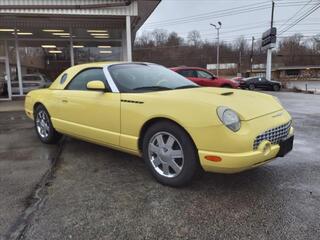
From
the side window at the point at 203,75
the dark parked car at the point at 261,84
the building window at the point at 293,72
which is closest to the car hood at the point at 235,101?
the side window at the point at 203,75

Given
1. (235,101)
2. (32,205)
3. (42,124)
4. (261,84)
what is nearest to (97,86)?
(32,205)

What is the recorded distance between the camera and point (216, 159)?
3.12m

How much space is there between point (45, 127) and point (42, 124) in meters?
0.13

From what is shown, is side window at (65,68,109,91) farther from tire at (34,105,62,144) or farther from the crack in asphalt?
the crack in asphalt

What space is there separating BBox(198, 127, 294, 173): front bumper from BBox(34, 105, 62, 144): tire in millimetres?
3280

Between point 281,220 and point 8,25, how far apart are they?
1476 centimetres

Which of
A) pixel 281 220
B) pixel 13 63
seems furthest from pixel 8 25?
pixel 281 220

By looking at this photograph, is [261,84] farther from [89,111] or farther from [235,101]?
[235,101]

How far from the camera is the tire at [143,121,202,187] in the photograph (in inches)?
131

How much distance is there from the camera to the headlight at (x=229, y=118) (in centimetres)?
309

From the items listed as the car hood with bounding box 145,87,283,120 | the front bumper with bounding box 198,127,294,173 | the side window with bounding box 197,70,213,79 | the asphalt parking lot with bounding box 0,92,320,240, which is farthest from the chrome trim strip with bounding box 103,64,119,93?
the side window with bounding box 197,70,213,79

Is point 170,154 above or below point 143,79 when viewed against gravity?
below

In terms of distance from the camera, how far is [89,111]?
445 centimetres

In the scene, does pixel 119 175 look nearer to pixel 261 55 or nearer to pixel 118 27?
pixel 118 27
